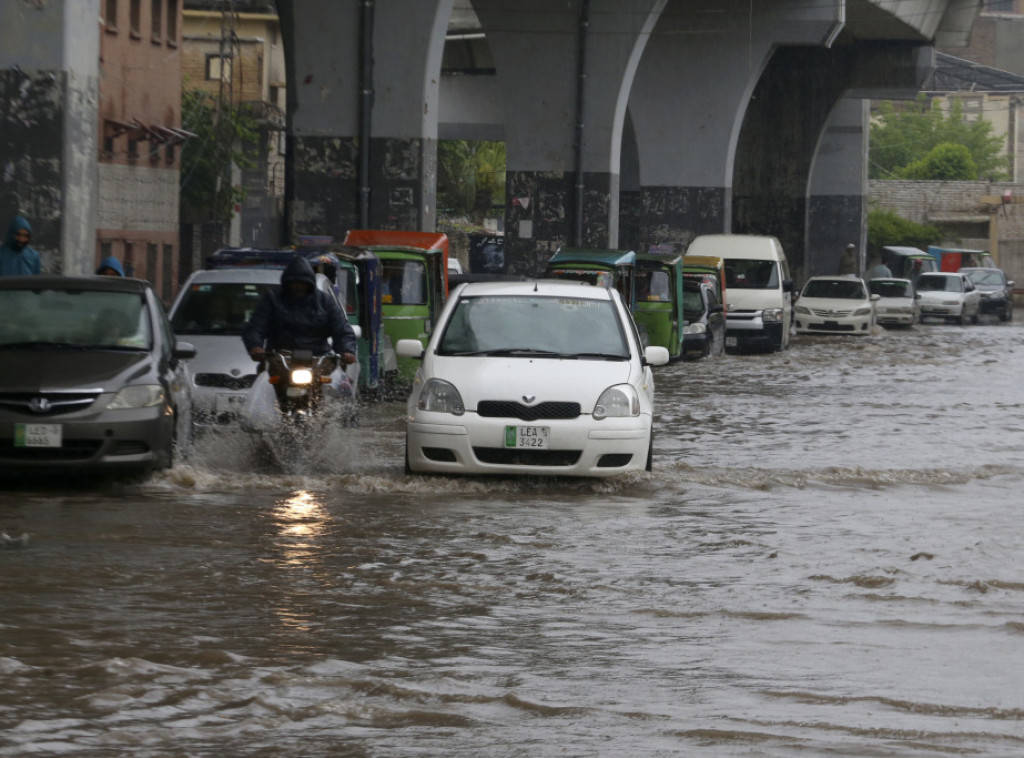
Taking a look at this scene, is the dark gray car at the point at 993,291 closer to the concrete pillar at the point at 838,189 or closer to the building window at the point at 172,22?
the concrete pillar at the point at 838,189

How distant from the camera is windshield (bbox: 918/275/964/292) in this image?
2238 inches

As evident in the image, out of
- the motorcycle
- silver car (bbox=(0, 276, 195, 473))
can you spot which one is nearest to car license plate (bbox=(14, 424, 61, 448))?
silver car (bbox=(0, 276, 195, 473))

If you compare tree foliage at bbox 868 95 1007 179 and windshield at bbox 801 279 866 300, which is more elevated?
tree foliage at bbox 868 95 1007 179

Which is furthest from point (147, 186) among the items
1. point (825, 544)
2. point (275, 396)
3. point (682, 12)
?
point (825, 544)

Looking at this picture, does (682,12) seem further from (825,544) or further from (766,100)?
(825,544)

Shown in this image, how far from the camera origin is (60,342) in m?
12.9

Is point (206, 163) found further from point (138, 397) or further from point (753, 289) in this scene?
point (138, 397)

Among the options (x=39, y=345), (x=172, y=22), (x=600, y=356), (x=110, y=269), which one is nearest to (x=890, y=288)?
(x=172, y=22)

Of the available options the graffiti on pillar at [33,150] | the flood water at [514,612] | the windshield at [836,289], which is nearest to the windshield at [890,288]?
the windshield at [836,289]

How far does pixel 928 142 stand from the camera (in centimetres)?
12875

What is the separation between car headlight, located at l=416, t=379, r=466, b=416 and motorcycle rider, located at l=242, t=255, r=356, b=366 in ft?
3.81

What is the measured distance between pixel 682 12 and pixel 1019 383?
18424 millimetres

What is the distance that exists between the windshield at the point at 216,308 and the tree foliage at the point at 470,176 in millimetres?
79664

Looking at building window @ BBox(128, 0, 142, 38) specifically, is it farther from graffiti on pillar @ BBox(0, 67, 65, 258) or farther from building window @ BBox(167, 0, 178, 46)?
graffiti on pillar @ BBox(0, 67, 65, 258)
